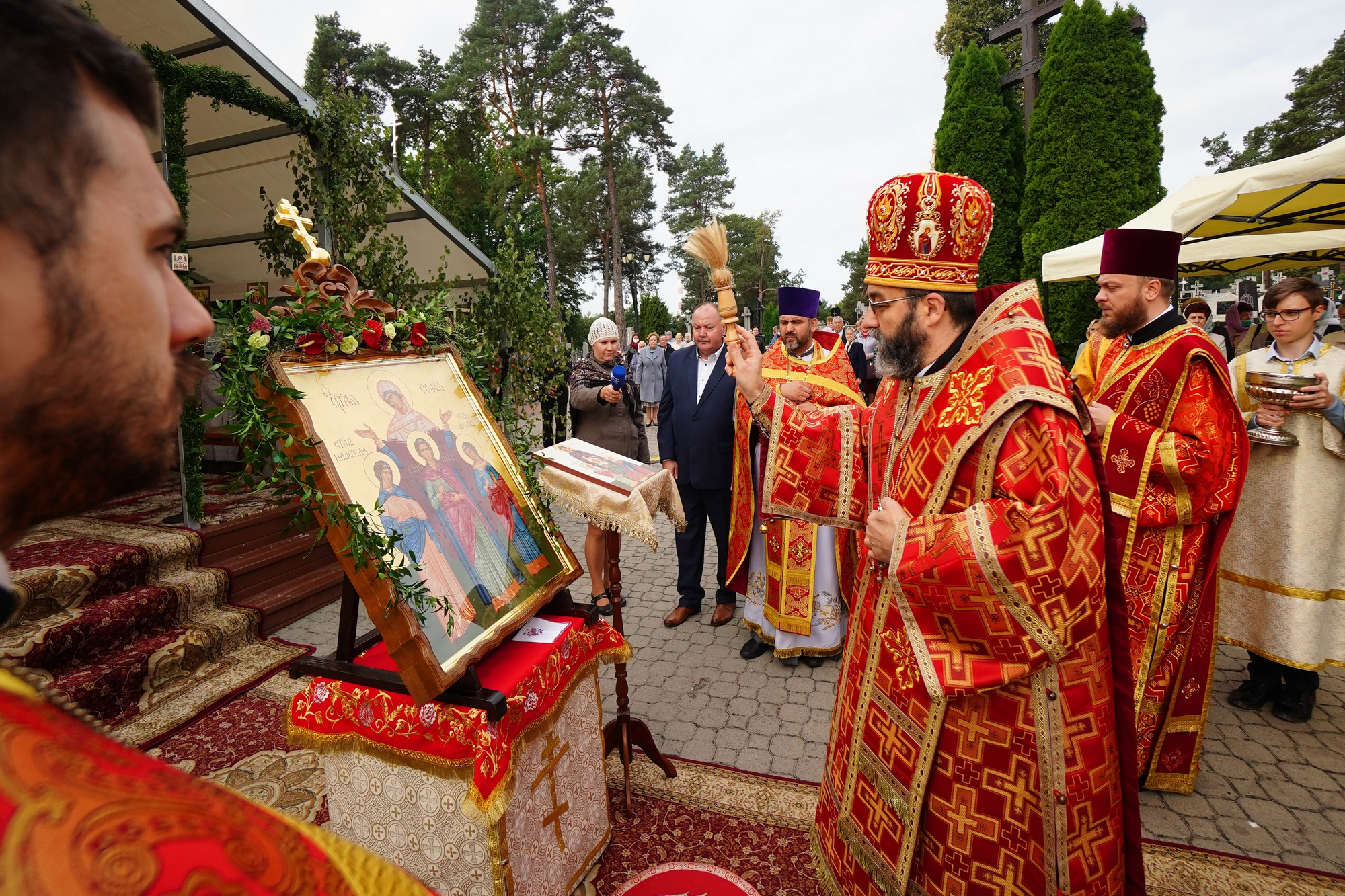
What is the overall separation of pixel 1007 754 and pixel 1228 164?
6156 cm

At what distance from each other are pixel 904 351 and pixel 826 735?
244cm

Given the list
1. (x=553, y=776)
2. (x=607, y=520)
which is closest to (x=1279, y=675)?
(x=607, y=520)

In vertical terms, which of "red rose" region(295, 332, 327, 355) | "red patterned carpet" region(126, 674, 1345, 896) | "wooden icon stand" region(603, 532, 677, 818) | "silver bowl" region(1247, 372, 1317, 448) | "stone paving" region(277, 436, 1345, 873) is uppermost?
"red rose" region(295, 332, 327, 355)

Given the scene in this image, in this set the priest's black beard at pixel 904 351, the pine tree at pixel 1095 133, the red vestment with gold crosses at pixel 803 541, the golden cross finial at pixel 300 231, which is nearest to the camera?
the priest's black beard at pixel 904 351

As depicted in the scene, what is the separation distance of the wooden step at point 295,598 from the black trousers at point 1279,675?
6.04m

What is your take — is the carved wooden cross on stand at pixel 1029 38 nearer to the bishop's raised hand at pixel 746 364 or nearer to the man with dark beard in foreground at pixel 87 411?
the bishop's raised hand at pixel 746 364

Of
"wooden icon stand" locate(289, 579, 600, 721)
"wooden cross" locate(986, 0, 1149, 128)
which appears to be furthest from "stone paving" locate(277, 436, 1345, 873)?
"wooden cross" locate(986, 0, 1149, 128)

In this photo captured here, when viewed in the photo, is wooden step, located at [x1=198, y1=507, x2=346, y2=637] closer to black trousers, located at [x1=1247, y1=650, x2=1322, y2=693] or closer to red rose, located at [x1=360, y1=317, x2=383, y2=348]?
red rose, located at [x1=360, y1=317, x2=383, y2=348]

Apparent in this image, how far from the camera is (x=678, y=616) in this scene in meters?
5.16

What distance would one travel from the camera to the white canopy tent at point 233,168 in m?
5.54

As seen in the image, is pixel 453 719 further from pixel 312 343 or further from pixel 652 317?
pixel 652 317

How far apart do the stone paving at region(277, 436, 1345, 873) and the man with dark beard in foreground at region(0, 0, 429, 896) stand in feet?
10.6

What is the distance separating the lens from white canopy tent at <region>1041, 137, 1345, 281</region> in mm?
3305

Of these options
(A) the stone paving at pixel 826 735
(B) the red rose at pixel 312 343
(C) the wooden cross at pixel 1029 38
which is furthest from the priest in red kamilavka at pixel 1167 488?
(C) the wooden cross at pixel 1029 38
